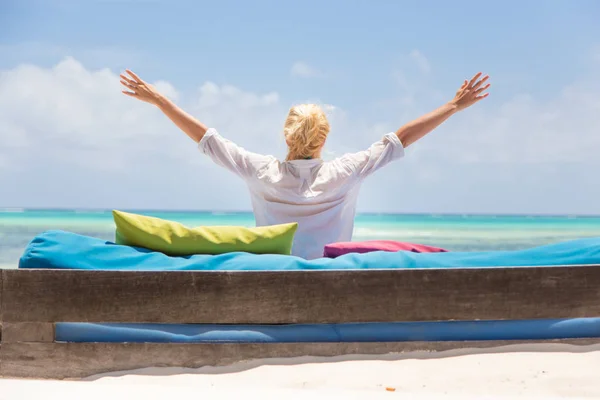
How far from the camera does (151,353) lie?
7.88 ft

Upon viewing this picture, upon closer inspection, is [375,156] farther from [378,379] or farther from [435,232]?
[435,232]

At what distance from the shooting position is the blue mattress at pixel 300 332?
238cm

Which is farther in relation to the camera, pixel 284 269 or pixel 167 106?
pixel 167 106

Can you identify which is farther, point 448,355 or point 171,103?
point 171,103

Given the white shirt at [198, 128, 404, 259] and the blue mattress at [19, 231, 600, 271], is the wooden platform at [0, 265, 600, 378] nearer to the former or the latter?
the blue mattress at [19, 231, 600, 271]

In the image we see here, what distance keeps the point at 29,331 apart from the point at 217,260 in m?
0.73

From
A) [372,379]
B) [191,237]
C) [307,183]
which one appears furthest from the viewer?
[307,183]

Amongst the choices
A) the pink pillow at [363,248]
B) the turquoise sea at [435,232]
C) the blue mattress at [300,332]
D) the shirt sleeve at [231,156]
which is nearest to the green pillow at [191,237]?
the pink pillow at [363,248]

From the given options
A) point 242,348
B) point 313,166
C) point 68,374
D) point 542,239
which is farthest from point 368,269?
point 542,239

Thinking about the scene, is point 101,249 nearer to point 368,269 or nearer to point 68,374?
point 68,374

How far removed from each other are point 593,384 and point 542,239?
18957 mm

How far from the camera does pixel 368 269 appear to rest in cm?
238

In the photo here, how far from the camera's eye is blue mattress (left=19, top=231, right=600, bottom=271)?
2438mm

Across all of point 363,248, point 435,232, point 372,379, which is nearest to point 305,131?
point 363,248
